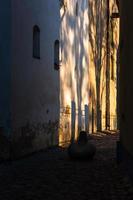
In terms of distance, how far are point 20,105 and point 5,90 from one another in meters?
0.96

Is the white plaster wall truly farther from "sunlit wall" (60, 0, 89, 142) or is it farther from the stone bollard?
"sunlit wall" (60, 0, 89, 142)

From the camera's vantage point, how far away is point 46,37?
18.7m

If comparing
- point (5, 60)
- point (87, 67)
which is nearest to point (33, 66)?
point (5, 60)

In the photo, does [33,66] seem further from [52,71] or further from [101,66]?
[101,66]

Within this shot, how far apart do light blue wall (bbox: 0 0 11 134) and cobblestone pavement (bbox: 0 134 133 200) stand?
1.32 m

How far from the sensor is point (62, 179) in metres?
12.2

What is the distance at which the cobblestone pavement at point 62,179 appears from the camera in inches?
400

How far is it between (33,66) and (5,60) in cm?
228

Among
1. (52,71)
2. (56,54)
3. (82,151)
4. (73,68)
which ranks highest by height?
(56,54)

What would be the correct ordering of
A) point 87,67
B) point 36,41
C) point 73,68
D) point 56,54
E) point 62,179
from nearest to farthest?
point 62,179 → point 36,41 → point 56,54 → point 73,68 → point 87,67

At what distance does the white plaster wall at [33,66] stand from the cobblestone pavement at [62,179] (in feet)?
4.38

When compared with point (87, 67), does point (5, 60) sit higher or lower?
lower

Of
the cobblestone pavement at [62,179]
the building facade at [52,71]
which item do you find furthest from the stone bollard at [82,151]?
the building facade at [52,71]

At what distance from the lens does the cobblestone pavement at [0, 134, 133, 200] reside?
33.4 ft
